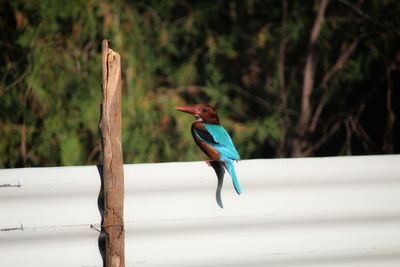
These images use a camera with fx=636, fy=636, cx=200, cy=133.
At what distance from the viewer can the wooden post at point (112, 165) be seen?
185 centimetres

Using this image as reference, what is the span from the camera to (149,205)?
1.90 meters

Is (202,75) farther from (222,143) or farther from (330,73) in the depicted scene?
(222,143)

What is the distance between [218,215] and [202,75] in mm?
2171

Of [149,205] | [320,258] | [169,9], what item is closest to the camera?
[149,205]

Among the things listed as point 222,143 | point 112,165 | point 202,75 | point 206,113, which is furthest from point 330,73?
point 112,165

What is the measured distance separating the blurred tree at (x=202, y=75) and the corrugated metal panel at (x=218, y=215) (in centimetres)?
162

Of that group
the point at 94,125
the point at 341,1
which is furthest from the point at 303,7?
the point at 94,125

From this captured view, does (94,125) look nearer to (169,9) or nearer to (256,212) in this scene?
(169,9)

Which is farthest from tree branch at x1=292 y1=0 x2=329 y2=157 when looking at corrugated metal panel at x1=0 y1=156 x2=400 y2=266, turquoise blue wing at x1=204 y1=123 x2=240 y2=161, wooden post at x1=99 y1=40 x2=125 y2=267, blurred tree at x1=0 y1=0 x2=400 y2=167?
wooden post at x1=99 y1=40 x2=125 y2=267

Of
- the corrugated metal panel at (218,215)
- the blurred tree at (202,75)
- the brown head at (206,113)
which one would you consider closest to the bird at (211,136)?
the brown head at (206,113)

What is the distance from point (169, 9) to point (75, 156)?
1.09 m

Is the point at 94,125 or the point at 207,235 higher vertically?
the point at 94,125

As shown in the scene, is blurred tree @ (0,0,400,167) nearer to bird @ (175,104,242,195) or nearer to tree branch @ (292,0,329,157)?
tree branch @ (292,0,329,157)

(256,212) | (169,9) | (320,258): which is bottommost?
(320,258)
